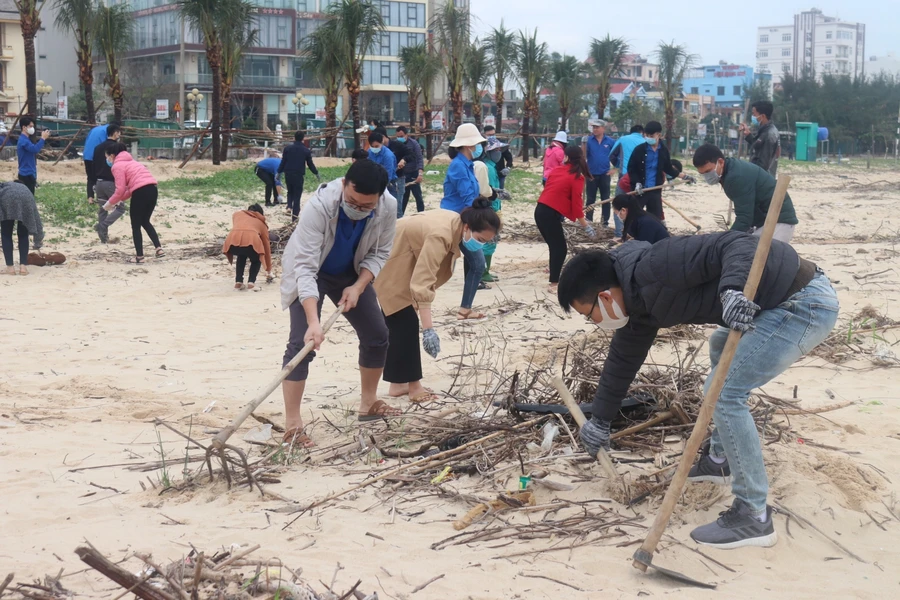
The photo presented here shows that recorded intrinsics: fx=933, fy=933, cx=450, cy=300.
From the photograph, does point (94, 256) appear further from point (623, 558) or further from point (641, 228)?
point (623, 558)

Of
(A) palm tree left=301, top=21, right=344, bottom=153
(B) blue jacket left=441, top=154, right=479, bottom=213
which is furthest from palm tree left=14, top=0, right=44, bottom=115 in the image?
(B) blue jacket left=441, top=154, right=479, bottom=213

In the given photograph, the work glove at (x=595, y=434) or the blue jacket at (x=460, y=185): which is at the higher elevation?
the blue jacket at (x=460, y=185)

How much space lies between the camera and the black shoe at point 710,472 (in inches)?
153

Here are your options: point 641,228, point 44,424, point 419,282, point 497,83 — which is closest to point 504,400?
point 419,282

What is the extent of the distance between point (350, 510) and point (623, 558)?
1122 millimetres

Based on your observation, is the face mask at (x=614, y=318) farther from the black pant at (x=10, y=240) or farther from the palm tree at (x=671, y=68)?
the palm tree at (x=671, y=68)

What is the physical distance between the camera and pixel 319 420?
511cm

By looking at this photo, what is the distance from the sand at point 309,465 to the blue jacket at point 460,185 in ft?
3.06

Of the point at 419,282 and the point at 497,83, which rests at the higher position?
the point at 497,83

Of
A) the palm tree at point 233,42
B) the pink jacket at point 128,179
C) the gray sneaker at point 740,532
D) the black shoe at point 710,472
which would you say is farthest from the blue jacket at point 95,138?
the gray sneaker at point 740,532

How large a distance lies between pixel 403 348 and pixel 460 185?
301cm

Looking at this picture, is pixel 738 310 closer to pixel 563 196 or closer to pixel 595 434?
pixel 595 434

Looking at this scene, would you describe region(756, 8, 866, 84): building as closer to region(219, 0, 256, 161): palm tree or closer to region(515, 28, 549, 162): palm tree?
region(515, 28, 549, 162): palm tree

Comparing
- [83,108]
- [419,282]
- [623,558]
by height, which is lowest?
[623,558]
